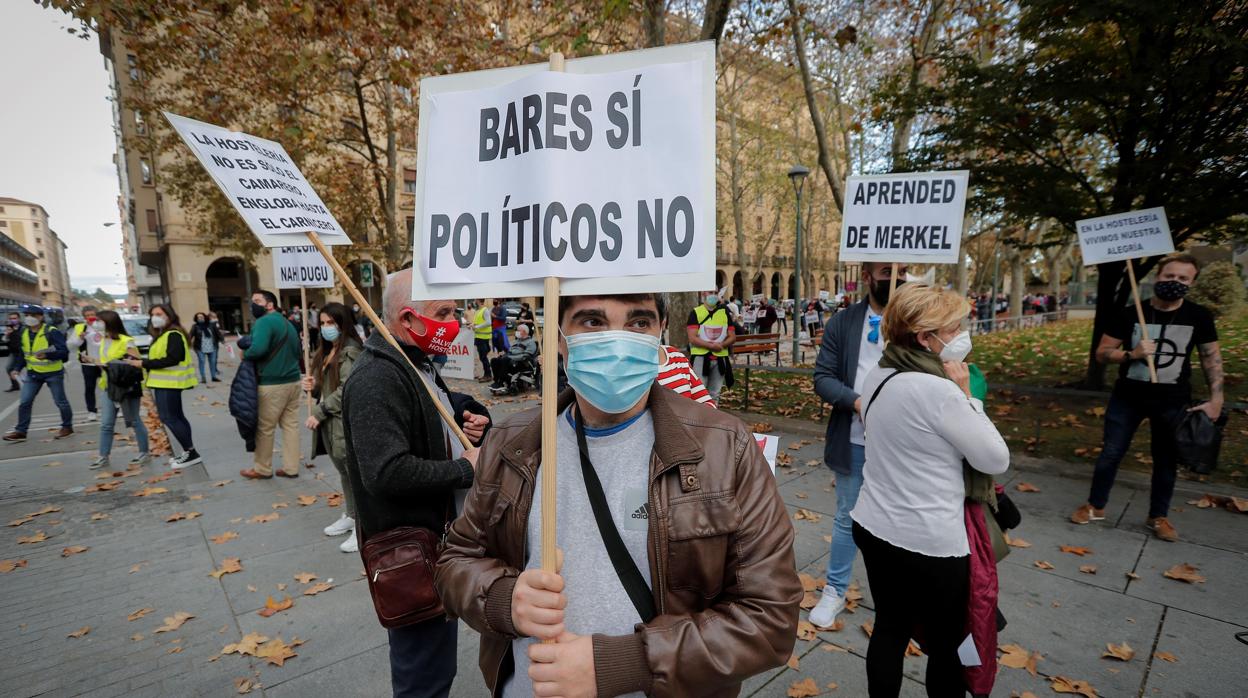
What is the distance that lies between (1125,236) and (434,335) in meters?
6.02

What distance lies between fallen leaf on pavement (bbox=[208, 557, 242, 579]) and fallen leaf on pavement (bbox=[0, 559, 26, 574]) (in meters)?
1.76

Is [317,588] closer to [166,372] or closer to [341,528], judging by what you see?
[341,528]

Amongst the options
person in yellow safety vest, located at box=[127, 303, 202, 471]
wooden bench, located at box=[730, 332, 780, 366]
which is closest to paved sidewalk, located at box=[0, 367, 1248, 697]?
person in yellow safety vest, located at box=[127, 303, 202, 471]

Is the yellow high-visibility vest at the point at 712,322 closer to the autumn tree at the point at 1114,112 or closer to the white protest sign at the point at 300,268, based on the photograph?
the autumn tree at the point at 1114,112

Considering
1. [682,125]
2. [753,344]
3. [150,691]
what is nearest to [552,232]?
[682,125]

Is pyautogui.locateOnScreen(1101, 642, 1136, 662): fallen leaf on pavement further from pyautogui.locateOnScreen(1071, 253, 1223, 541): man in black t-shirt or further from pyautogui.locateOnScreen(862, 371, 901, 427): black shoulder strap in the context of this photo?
pyautogui.locateOnScreen(862, 371, 901, 427): black shoulder strap

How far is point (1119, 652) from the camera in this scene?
3066 millimetres

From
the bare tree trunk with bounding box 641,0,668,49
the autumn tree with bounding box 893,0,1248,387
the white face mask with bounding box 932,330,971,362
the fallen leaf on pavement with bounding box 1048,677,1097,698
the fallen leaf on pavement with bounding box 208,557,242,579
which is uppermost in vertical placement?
the bare tree trunk with bounding box 641,0,668,49

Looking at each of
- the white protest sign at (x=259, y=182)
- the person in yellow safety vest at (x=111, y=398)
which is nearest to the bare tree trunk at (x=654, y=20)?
the white protest sign at (x=259, y=182)

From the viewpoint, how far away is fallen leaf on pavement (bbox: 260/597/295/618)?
12.5 ft

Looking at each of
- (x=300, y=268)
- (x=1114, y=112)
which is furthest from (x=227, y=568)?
(x=1114, y=112)

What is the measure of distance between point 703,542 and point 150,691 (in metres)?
3.60

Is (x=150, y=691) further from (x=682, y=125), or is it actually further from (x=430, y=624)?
(x=682, y=125)

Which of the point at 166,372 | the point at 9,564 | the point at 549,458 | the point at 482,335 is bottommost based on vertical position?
the point at 9,564
